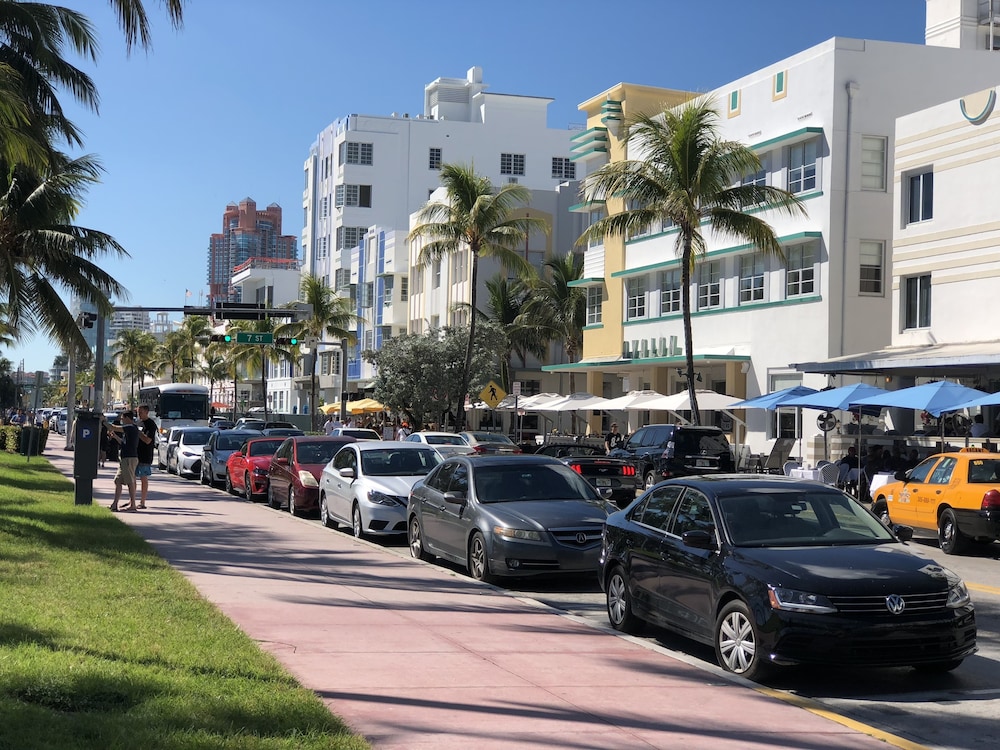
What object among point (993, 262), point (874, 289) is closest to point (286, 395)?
point (874, 289)

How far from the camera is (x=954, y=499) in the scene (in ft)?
58.0

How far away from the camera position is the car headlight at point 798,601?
8133mm

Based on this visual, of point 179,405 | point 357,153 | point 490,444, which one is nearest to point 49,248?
point 490,444

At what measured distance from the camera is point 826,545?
9.05 metres

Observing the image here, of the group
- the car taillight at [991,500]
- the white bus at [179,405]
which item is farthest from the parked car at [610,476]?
the white bus at [179,405]

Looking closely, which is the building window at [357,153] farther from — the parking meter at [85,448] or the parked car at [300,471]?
the parking meter at [85,448]

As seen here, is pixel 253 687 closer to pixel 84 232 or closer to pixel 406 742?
pixel 406 742

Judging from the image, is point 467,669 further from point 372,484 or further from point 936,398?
point 936,398

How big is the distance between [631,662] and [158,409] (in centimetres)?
5200

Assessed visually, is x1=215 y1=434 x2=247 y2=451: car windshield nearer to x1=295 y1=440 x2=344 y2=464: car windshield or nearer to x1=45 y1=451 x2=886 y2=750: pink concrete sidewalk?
x1=295 y1=440 x2=344 y2=464: car windshield

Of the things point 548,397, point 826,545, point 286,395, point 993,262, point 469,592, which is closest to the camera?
point 826,545

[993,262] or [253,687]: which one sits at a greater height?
[993,262]

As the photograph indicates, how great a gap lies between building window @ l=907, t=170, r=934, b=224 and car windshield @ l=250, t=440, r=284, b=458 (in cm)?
1820

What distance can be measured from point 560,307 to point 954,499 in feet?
132
